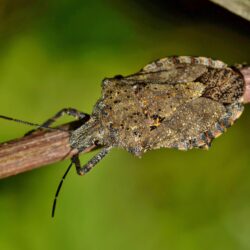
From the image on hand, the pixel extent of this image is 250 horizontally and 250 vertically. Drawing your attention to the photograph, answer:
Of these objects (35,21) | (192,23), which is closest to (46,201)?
(35,21)

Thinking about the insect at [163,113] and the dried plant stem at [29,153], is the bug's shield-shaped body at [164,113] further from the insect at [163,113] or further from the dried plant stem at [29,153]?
the dried plant stem at [29,153]

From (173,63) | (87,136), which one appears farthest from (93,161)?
(173,63)

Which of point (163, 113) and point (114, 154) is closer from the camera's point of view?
point (163, 113)

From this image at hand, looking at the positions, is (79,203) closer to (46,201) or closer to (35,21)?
(46,201)

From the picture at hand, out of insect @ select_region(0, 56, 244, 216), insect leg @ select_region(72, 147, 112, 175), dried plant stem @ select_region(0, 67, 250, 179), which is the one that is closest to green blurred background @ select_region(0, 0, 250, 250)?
insect leg @ select_region(72, 147, 112, 175)

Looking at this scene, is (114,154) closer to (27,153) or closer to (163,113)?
(163,113)

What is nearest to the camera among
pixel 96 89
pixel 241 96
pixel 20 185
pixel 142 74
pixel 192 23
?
pixel 241 96
